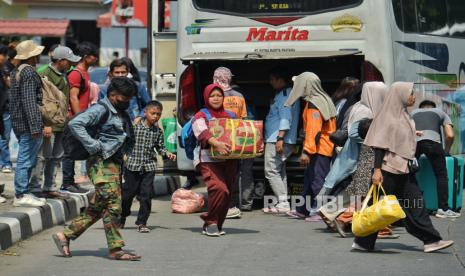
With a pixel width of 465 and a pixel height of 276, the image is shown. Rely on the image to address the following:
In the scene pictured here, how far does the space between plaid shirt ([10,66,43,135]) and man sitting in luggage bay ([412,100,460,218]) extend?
410 cm

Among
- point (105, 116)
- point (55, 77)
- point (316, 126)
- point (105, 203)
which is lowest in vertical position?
point (105, 203)

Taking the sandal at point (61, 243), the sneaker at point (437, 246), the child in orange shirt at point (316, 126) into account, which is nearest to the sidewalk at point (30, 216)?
the sandal at point (61, 243)

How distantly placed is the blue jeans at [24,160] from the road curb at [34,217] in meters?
0.32

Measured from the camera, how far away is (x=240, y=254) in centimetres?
967

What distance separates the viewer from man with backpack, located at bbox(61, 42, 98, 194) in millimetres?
13188

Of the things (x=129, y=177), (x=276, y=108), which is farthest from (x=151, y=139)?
(x=276, y=108)

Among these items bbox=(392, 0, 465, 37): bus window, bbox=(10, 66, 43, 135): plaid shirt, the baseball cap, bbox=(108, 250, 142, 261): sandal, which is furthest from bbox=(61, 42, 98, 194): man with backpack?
bbox=(108, 250, 142, 261): sandal

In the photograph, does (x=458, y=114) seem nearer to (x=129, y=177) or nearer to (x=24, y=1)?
(x=129, y=177)

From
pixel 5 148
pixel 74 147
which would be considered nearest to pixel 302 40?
pixel 74 147

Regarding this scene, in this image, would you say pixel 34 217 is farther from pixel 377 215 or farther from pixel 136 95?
pixel 377 215

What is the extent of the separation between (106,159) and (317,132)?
3.43m

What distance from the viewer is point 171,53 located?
14648 millimetres

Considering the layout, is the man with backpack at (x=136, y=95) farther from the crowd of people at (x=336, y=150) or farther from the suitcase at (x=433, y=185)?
the suitcase at (x=433, y=185)

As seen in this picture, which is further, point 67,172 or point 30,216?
point 67,172
